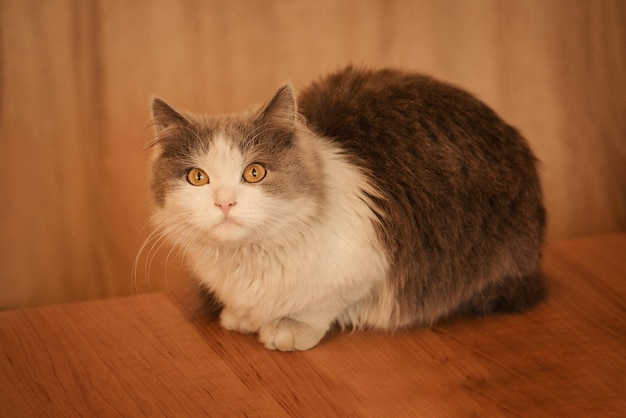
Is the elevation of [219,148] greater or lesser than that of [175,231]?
greater

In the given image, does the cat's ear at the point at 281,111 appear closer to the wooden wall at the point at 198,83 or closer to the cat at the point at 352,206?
the cat at the point at 352,206

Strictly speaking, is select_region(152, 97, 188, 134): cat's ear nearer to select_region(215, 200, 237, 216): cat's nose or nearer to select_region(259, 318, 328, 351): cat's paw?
select_region(215, 200, 237, 216): cat's nose

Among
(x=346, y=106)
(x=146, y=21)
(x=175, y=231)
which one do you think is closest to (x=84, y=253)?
(x=146, y=21)

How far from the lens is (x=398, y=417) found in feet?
4.34

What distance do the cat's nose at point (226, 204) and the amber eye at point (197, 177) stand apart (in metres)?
0.08

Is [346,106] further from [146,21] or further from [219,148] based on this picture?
[146,21]

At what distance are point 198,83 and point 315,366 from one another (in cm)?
105

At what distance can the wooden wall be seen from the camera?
2139 mm

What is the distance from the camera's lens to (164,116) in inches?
57.9

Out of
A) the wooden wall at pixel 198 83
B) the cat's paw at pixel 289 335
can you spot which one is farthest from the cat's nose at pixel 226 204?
the wooden wall at pixel 198 83

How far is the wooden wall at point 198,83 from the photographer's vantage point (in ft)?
7.02

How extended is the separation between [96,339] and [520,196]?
0.97 metres

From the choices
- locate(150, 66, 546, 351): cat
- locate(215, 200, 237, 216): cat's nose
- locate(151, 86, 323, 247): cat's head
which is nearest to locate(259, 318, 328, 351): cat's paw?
locate(150, 66, 546, 351): cat

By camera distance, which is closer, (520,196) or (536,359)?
(536,359)
